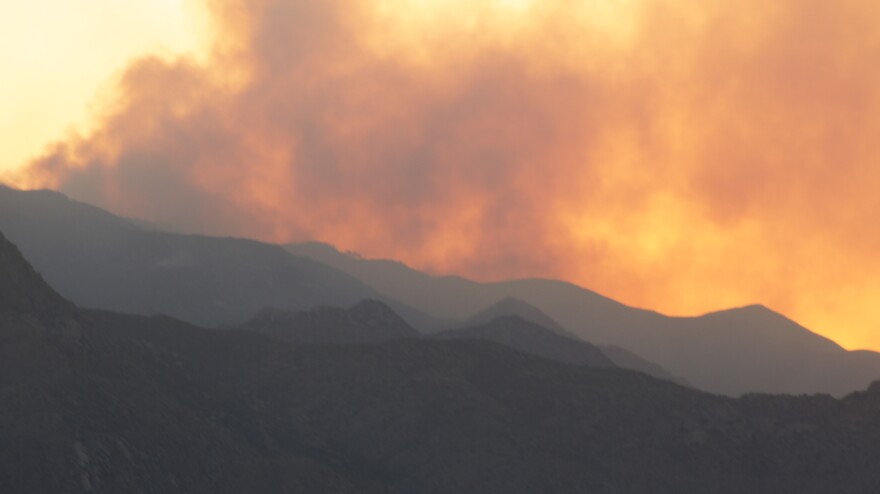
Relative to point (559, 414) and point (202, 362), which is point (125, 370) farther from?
point (559, 414)

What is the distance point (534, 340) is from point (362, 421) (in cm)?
7197

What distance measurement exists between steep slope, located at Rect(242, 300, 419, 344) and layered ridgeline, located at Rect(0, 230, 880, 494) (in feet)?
123

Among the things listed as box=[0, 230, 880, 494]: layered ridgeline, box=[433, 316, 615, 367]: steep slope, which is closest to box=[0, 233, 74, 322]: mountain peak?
box=[0, 230, 880, 494]: layered ridgeline

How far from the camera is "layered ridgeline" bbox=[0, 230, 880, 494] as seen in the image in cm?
8544

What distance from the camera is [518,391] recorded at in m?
120

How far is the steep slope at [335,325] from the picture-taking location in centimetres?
16475

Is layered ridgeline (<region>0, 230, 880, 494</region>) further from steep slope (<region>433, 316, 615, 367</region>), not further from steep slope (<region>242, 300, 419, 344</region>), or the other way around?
steep slope (<region>433, 316, 615, 367</region>)

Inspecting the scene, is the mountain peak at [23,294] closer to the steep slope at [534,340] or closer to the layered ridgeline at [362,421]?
the layered ridgeline at [362,421]

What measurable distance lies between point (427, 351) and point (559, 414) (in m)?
18.1

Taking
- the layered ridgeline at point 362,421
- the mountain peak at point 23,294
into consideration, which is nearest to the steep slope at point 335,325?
the layered ridgeline at point 362,421

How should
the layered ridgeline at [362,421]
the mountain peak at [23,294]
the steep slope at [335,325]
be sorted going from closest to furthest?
the layered ridgeline at [362,421] < the mountain peak at [23,294] < the steep slope at [335,325]

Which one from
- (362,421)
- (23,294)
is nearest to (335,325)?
(362,421)

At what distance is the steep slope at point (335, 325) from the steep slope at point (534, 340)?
396 inches

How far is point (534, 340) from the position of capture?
595 feet
